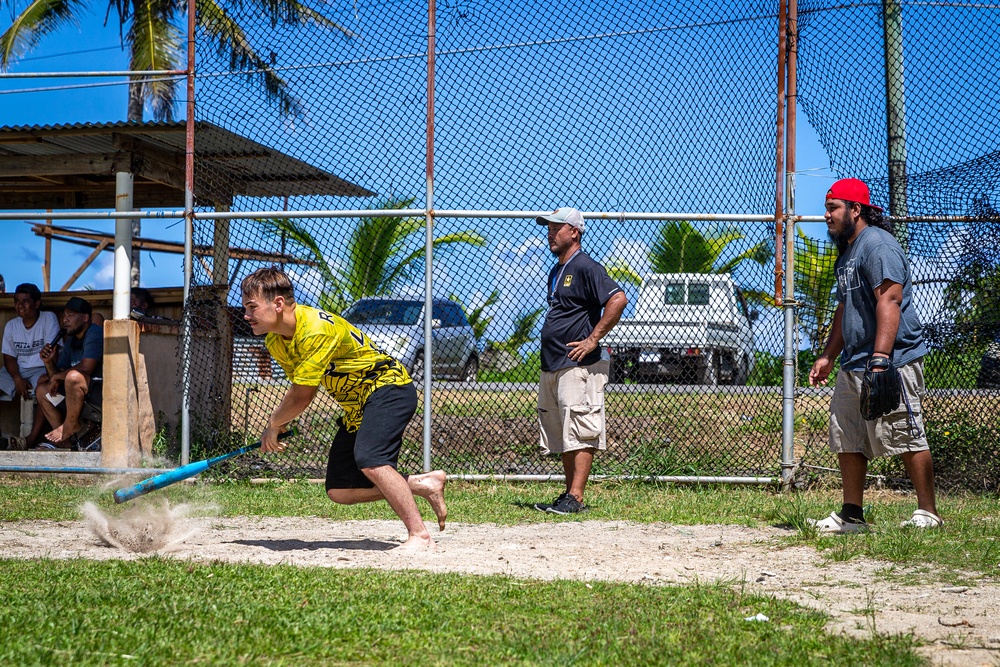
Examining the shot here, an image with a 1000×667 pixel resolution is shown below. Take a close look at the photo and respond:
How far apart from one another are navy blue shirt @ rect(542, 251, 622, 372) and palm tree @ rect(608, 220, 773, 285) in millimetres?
990

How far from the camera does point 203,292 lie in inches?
337

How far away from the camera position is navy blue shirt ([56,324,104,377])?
8.93 m

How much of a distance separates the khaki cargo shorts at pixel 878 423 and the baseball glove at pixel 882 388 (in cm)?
11

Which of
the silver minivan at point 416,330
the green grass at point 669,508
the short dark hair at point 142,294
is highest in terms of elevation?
the short dark hair at point 142,294

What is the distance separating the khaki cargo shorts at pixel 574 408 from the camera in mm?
6789

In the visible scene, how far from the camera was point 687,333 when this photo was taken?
8422 millimetres

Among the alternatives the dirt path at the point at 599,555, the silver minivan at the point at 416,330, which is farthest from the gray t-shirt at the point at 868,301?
the silver minivan at the point at 416,330

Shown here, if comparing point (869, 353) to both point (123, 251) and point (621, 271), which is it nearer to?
point (621, 271)

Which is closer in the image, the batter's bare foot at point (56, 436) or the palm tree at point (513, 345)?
the palm tree at point (513, 345)

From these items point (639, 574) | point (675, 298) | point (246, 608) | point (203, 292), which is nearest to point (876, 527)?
point (639, 574)

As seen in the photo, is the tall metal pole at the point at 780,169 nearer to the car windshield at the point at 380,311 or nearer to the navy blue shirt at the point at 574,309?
the navy blue shirt at the point at 574,309

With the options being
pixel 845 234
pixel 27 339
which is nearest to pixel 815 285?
pixel 845 234

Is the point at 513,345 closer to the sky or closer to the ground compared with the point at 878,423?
closer to the sky

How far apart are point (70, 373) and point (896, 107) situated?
725 cm
